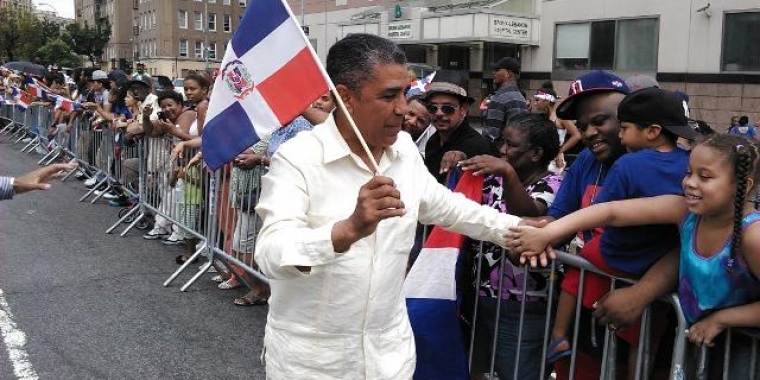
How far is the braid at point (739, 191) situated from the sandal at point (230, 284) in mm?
4941

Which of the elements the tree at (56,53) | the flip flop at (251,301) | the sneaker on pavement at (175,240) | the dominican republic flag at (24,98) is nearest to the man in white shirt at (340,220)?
the flip flop at (251,301)

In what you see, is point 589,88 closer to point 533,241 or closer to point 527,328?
point 533,241

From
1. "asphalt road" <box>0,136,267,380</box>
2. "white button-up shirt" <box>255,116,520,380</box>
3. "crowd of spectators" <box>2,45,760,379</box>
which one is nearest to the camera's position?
"white button-up shirt" <box>255,116,520,380</box>

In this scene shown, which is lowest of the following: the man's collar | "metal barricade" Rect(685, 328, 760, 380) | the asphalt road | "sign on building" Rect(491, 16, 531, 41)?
the asphalt road

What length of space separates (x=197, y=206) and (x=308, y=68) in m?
4.89

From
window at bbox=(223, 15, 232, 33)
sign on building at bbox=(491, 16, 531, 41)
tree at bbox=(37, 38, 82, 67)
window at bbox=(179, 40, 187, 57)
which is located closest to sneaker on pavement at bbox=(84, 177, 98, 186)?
sign on building at bbox=(491, 16, 531, 41)

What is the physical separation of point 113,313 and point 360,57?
13.7 ft

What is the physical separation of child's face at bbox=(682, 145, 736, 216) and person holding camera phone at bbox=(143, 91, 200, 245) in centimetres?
588

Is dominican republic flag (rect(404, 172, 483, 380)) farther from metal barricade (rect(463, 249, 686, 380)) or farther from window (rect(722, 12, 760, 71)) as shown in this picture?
window (rect(722, 12, 760, 71))

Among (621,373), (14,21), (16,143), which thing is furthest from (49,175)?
(14,21)

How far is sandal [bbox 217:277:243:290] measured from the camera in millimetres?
6484

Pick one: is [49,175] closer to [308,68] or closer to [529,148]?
[308,68]

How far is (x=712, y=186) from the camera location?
2.31 metres

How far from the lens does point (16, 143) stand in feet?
58.9
